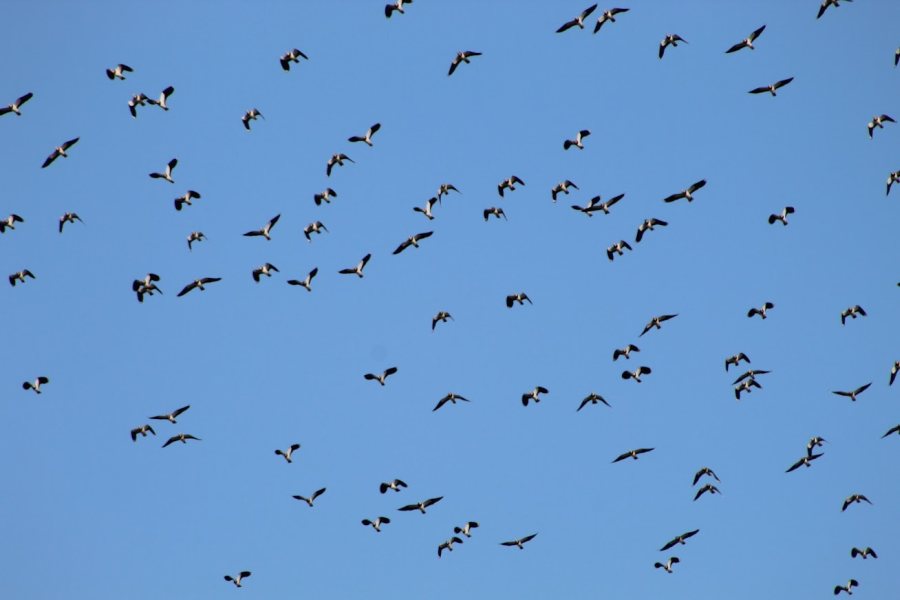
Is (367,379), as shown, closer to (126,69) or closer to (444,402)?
(444,402)

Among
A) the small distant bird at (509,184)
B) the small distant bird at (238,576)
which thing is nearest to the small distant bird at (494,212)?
the small distant bird at (509,184)

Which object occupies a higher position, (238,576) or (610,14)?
(610,14)

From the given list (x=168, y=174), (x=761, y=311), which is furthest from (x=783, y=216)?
(x=168, y=174)

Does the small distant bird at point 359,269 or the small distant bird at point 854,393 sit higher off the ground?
the small distant bird at point 359,269

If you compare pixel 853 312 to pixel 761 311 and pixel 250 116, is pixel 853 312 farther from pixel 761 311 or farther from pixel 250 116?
pixel 250 116

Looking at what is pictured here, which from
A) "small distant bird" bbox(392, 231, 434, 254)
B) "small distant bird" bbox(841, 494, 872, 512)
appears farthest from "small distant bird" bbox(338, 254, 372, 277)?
"small distant bird" bbox(841, 494, 872, 512)

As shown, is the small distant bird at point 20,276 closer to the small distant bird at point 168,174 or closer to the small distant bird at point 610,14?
the small distant bird at point 168,174

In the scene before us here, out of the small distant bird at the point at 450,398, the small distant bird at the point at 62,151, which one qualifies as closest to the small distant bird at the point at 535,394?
the small distant bird at the point at 450,398

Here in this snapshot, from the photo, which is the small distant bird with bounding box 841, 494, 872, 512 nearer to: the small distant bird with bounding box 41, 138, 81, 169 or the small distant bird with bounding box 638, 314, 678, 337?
the small distant bird with bounding box 638, 314, 678, 337

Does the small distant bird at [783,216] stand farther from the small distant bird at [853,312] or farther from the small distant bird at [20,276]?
the small distant bird at [20,276]

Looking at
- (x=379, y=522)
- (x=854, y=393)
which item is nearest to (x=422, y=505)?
(x=379, y=522)

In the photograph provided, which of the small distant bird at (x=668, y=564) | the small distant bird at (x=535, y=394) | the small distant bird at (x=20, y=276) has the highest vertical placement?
the small distant bird at (x=20, y=276)

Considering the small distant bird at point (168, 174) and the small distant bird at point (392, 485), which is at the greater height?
the small distant bird at point (168, 174)

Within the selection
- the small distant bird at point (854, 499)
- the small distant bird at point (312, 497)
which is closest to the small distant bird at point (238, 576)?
the small distant bird at point (312, 497)
